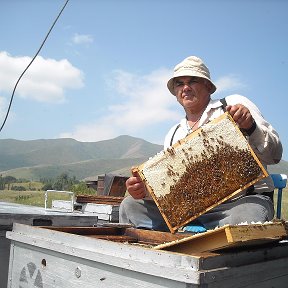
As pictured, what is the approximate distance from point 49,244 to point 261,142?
1.99 m

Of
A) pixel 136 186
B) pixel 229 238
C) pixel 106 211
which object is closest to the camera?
pixel 229 238

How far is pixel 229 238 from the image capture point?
4.99ft

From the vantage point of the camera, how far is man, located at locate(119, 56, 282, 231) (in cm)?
285

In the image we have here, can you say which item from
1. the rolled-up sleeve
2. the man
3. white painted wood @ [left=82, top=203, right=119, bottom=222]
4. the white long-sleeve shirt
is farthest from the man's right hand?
white painted wood @ [left=82, top=203, right=119, bottom=222]

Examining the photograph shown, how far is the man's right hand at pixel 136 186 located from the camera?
3045 millimetres

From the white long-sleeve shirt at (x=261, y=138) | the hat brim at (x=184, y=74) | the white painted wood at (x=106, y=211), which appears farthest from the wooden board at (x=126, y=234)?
the white painted wood at (x=106, y=211)

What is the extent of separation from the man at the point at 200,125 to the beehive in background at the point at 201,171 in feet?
0.76

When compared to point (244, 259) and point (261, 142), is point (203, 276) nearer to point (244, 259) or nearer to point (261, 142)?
point (244, 259)

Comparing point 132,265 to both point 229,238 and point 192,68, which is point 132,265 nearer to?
point 229,238

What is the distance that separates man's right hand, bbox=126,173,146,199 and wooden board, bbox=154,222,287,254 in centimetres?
127

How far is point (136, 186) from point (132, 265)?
147 centimetres

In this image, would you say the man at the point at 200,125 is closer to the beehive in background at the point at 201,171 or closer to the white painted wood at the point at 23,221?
the beehive in background at the point at 201,171

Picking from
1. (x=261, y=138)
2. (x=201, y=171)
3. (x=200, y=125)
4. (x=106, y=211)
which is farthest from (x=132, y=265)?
(x=106, y=211)

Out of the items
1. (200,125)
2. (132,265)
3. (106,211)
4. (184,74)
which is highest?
(184,74)
